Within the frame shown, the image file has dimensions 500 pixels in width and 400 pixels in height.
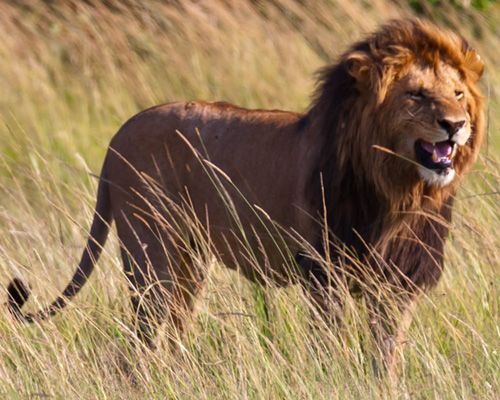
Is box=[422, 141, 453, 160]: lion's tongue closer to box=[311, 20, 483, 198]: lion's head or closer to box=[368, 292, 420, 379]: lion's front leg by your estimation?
box=[311, 20, 483, 198]: lion's head

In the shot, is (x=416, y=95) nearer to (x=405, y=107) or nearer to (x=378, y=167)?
(x=405, y=107)

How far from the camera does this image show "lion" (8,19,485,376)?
3004 millimetres

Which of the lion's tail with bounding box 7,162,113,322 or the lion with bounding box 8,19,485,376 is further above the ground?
the lion with bounding box 8,19,485,376

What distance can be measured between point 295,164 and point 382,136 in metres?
0.47

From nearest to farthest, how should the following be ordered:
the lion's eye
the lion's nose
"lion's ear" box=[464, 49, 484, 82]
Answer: the lion's nose → the lion's eye → "lion's ear" box=[464, 49, 484, 82]

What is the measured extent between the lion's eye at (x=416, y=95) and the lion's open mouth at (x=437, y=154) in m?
0.15

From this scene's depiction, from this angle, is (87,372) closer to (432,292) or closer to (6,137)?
(432,292)

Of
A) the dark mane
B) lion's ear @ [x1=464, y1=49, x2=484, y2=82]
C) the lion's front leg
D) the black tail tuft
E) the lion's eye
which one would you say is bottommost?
the black tail tuft

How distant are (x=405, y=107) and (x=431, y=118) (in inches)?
5.2

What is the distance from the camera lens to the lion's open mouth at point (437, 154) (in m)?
2.95

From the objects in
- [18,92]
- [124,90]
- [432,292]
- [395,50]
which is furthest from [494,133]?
[18,92]

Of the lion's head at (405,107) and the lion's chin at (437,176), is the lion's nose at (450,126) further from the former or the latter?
the lion's chin at (437,176)

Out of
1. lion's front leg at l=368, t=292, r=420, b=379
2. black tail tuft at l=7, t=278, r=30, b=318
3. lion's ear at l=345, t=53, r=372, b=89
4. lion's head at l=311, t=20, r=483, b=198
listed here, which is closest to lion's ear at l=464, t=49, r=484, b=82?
lion's head at l=311, t=20, r=483, b=198

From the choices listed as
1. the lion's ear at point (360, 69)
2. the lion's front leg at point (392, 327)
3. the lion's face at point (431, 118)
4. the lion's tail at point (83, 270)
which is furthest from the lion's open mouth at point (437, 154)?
the lion's tail at point (83, 270)
